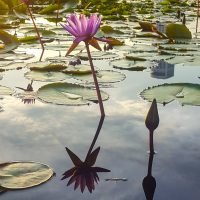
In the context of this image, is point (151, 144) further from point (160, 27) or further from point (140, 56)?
point (160, 27)

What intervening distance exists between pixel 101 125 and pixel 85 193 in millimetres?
543

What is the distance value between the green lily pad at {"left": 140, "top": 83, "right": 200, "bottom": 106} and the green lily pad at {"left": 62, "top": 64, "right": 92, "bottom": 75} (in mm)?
477

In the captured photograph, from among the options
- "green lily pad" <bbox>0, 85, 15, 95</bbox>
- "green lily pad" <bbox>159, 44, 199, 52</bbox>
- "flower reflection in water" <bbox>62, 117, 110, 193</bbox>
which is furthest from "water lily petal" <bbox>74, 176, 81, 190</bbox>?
"green lily pad" <bbox>159, 44, 199, 52</bbox>

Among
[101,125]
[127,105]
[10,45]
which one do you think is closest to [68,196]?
[101,125]

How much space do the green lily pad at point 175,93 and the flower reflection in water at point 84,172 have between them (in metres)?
0.65

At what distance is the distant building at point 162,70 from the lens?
2.43m

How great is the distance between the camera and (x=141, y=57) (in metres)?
2.90

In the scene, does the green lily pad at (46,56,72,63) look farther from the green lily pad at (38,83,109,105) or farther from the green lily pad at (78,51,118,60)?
the green lily pad at (38,83,109,105)

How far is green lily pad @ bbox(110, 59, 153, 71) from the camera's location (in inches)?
102

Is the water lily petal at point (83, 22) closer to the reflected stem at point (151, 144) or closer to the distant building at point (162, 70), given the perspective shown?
the reflected stem at point (151, 144)

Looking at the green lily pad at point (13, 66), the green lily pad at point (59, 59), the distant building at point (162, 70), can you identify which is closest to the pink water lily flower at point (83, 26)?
the distant building at point (162, 70)

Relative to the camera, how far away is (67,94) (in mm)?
1987

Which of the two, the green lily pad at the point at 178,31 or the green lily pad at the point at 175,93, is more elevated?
the green lily pad at the point at 178,31

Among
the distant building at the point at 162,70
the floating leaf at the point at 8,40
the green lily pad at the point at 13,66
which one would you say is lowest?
the distant building at the point at 162,70
